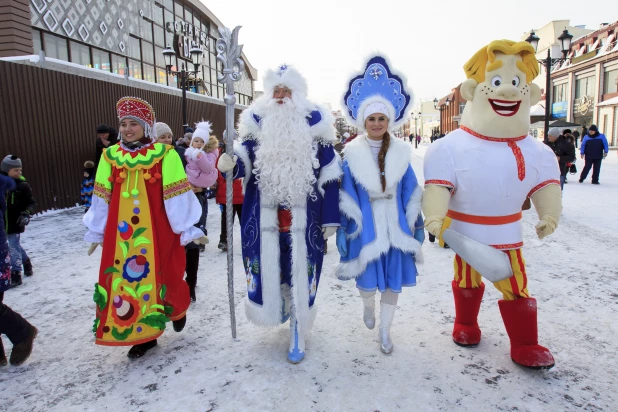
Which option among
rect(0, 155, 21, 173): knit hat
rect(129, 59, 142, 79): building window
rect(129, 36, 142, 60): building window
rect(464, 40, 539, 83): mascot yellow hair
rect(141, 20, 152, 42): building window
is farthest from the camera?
rect(141, 20, 152, 42): building window

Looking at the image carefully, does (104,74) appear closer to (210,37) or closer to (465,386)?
(465,386)

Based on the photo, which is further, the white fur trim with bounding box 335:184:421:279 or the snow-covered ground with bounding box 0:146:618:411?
the white fur trim with bounding box 335:184:421:279

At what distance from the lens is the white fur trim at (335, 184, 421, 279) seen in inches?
107

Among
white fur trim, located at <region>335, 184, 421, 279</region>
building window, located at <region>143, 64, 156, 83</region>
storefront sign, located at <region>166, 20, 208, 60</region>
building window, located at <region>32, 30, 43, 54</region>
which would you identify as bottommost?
white fur trim, located at <region>335, 184, 421, 279</region>

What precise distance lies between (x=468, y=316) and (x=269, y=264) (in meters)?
1.47

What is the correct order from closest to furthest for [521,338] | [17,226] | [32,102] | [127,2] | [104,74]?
[521,338] → [17,226] → [32,102] → [104,74] → [127,2]

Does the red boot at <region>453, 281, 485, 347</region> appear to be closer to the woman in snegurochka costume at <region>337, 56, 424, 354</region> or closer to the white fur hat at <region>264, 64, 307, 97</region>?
the woman in snegurochka costume at <region>337, 56, 424, 354</region>

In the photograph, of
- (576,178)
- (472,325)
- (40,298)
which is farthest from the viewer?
(576,178)

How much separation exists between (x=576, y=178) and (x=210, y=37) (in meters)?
21.2

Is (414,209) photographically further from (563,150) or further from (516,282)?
(563,150)

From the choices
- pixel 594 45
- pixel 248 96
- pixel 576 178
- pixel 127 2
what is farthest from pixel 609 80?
pixel 127 2

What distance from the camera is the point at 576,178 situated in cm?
1268

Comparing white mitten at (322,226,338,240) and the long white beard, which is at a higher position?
the long white beard

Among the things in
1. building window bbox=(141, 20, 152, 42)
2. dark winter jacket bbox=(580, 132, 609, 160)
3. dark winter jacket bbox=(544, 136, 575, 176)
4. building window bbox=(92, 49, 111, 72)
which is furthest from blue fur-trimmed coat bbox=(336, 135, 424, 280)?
building window bbox=(141, 20, 152, 42)
